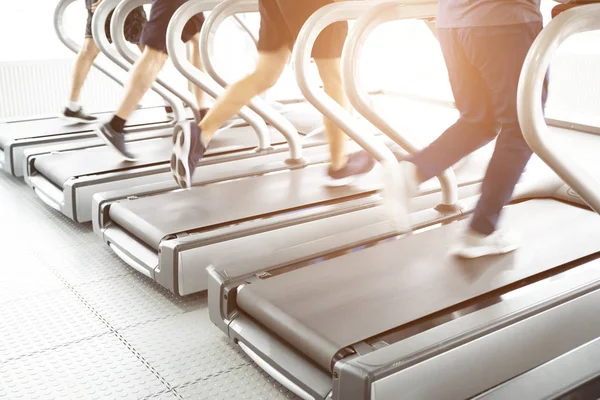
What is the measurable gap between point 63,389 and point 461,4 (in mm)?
1458

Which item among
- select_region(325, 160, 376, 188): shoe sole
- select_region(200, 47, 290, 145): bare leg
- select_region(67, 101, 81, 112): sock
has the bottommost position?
select_region(325, 160, 376, 188): shoe sole

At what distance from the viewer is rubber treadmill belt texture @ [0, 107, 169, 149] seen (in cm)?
382

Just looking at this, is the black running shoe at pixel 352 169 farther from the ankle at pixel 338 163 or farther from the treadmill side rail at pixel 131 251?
the treadmill side rail at pixel 131 251

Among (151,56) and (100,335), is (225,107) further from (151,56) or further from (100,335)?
(100,335)

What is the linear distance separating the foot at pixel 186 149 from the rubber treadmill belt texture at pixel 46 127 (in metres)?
1.17

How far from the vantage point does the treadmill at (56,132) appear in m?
3.59

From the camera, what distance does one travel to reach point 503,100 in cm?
178

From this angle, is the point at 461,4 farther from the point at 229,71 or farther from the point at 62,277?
the point at 229,71

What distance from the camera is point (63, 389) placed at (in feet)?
5.51

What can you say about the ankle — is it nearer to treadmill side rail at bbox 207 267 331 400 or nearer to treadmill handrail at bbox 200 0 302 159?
treadmill handrail at bbox 200 0 302 159

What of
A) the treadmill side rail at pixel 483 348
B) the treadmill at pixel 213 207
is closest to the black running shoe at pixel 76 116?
the treadmill at pixel 213 207

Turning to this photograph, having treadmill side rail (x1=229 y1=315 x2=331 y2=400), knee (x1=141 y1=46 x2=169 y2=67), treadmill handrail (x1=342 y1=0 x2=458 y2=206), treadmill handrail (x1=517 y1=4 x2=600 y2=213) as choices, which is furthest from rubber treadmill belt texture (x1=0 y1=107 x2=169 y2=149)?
treadmill handrail (x1=517 y1=4 x2=600 y2=213)

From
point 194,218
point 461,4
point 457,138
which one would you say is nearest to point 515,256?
point 457,138

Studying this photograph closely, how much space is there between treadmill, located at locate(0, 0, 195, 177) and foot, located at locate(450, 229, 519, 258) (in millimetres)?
2255
